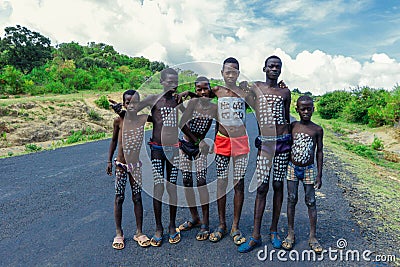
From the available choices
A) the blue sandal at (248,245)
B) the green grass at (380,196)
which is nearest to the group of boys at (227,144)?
the blue sandal at (248,245)

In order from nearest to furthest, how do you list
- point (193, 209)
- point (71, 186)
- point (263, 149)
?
point (263, 149)
point (193, 209)
point (71, 186)

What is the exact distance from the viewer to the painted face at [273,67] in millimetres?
3186

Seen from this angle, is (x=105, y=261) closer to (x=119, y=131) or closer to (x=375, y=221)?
(x=119, y=131)

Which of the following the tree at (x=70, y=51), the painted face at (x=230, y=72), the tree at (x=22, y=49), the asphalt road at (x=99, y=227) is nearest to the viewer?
the asphalt road at (x=99, y=227)

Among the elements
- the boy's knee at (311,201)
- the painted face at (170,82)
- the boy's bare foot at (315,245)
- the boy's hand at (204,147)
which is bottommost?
the boy's bare foot at (315,245)

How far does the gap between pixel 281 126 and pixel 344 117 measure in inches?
964

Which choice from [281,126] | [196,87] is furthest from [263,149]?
[196,87]

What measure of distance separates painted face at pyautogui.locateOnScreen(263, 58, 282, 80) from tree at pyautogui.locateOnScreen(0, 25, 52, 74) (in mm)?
28279

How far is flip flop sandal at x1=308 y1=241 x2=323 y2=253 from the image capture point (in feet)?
10.3

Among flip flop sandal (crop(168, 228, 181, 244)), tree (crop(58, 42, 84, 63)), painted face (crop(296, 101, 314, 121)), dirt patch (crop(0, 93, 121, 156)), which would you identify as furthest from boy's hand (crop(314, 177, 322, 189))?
tree (crop(58, 42, 84, 63))

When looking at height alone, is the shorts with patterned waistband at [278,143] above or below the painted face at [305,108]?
below

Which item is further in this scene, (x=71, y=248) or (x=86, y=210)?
(x=86, y=210)

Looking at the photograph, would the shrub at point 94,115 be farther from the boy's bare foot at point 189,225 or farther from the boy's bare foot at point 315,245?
the boy's bare foot at point 315,245

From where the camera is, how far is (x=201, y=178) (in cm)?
358
